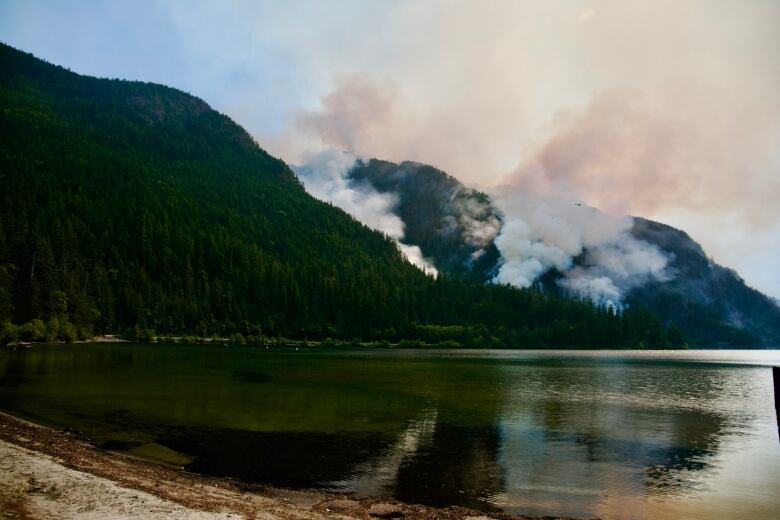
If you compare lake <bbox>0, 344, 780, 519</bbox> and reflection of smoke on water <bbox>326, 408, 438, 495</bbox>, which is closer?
reflection of smoke on water <bbox>326, 408, 438, 495</bbox>

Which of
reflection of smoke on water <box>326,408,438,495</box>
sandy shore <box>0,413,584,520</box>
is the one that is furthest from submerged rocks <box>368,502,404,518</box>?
reflection of smoke on water <box>326,408,438,495</box>

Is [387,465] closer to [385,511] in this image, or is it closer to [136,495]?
[385,511]

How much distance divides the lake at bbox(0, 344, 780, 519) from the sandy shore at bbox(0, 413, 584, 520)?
2.29m

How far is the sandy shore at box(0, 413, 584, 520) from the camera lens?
18.8m

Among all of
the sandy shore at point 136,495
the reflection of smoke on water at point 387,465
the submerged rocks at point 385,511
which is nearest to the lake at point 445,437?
the reflection of smoke on water at point 387,465

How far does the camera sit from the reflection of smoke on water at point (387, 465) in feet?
90.1

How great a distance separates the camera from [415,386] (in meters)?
79.0

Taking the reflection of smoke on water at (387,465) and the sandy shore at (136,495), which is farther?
the reflection of smoke on water at (387,465)

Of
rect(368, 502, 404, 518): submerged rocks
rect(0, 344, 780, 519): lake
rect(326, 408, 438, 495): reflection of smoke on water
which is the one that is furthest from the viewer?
rect(0, 344, 780, 519): lake

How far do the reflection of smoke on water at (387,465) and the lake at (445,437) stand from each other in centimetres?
15

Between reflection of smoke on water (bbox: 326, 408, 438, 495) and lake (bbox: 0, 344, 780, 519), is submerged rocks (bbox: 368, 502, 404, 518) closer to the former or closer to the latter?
lake (bbox: 0, 344, 780, 519)

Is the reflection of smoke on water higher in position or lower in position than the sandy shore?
lower

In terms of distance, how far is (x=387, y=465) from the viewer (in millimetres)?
31906

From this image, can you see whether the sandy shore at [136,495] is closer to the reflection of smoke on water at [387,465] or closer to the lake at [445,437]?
the reflection of smoke on water at [387,465]
